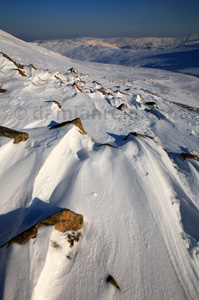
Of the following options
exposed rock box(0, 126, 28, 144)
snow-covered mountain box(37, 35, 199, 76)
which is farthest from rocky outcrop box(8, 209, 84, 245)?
snow-covered mountain box(37, 35, 199, 76)

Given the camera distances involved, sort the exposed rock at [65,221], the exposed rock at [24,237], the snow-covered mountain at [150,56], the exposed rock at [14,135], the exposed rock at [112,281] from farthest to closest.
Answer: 1. the snow-covered mountain at [150,56]
2. the exposed rock at [14,135]
3. the exposed rock at [65,221]
4. the exposed rock at [112,281]
5. the exposed rock at [24,237]

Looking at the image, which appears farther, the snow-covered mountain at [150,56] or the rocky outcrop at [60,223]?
the snow-covered mountain at [150,56]

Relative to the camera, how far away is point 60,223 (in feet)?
5.19

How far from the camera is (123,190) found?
228 cm

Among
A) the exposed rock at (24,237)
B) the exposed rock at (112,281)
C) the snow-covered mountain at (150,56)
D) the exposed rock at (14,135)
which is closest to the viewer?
the exposed rock at (24,237)

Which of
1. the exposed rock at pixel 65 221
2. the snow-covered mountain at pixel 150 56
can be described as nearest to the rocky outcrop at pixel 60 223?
the exposed rock at pixel 65 221

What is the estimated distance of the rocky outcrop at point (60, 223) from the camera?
1.38m

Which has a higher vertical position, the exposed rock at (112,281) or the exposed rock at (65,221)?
the exposed rock at (65,221)

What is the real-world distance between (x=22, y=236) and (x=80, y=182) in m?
1.03

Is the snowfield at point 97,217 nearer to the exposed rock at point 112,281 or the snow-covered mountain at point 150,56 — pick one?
the exposed rock at point 112,281

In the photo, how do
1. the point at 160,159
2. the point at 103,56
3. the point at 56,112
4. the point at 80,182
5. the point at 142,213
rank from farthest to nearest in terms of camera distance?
the point at 103,56
the point at 56,112
the point at 160,159
the point at 80,182
the point at 142,213

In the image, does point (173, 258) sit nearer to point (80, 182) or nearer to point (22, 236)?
point (80, 182)

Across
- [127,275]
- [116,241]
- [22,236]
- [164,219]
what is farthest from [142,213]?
[22,236]

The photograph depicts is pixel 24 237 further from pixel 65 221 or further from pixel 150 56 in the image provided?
pixel 150 56
